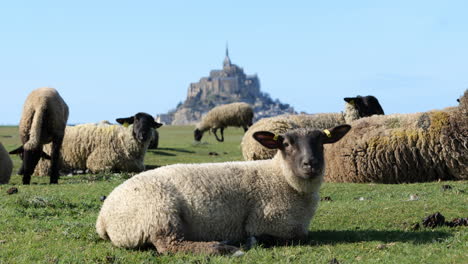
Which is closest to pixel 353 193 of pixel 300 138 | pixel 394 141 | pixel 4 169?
pixel 394 141

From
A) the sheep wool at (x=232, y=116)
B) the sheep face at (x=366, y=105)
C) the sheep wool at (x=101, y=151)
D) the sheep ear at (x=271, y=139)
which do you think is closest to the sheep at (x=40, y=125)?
the sheep wool at (x=101, y=151)

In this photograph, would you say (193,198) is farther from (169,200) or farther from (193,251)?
(193,251)

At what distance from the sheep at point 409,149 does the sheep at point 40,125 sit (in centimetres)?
782

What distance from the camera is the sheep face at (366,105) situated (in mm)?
20448

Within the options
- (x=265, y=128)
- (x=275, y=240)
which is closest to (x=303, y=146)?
(x=275, y=240)

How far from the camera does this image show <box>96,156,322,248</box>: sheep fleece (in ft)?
23.2

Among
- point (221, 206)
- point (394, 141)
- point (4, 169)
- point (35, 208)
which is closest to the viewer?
point (221, 206)

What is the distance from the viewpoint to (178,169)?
7871 millimetres

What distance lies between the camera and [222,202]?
757 cm

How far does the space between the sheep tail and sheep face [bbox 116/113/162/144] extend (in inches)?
130

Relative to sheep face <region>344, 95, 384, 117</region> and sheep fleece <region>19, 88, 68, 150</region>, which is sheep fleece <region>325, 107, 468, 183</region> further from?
sheep fleece <region>19, 88, 68, 150</region>

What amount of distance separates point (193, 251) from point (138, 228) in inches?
30.9

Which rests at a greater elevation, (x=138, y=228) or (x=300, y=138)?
(x=300, y=138)

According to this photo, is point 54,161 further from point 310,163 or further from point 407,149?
point 310,163
